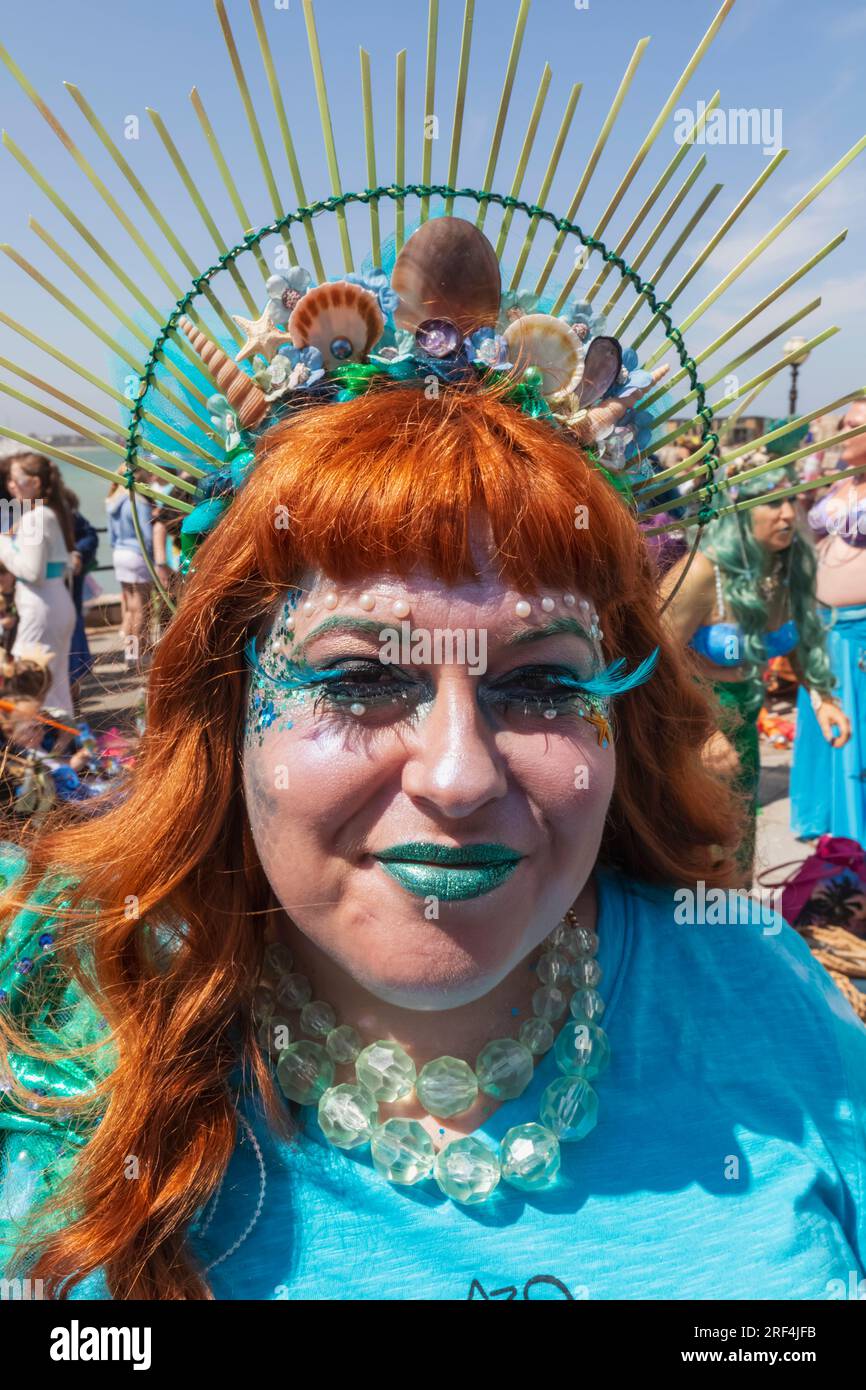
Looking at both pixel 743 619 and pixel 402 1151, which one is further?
pixel 743 619

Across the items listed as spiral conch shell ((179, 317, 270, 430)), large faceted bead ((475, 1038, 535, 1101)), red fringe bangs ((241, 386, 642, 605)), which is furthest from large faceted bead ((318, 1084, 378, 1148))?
spiral conch shell ((179, 317, 270, 430))

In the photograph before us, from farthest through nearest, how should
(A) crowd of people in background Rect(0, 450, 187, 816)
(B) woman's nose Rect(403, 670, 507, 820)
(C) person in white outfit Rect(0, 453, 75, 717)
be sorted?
(C) person in white outfit Rect(0, 453, 75, 717)
(A) crowd of people in background Rect(0, 450, 187, 816)
(B) woman's nose Rect(403, 670, 507, 820)

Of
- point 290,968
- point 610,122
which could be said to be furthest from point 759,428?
point 290,968

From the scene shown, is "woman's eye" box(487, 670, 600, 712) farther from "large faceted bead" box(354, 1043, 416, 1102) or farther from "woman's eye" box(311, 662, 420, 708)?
"large faceted bead" box(354, 1043, 416, 1102)

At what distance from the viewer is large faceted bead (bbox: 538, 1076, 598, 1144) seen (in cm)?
129

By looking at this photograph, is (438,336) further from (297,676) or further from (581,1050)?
(581,1050)

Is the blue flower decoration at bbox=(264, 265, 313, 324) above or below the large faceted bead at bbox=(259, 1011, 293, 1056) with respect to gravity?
above

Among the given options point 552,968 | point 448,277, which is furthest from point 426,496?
point 552,968

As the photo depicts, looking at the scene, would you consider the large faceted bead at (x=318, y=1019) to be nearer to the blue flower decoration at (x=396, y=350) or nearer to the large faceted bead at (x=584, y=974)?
the large faceted bead at (x=584, y=974)

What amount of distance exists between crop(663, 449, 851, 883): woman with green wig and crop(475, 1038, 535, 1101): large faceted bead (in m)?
2.02

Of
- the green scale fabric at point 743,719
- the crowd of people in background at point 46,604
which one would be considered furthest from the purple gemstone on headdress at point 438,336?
the green scale fabric at point 743,719

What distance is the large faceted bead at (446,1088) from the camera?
128cm

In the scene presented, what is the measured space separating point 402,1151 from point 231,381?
1.03 m

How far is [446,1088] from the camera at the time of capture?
50.4 inches
